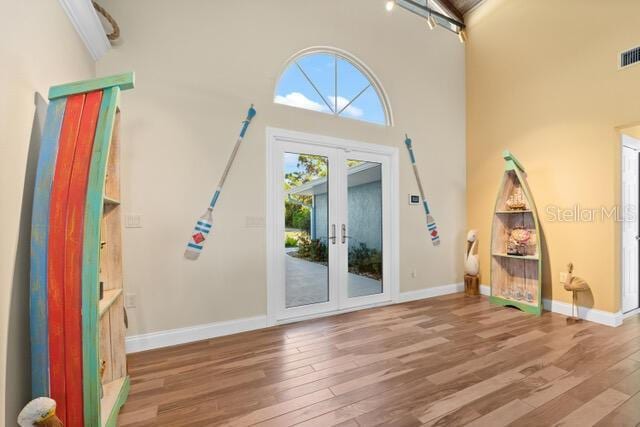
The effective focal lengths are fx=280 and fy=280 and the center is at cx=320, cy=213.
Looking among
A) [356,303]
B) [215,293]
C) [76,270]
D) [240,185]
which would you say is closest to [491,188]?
[356,303]

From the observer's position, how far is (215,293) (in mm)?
2826

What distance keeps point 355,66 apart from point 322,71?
1.72ft

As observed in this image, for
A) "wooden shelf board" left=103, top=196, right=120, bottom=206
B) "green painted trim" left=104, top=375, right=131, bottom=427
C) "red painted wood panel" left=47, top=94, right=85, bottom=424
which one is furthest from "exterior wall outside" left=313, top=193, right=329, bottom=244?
"red painted wood panel" left=47, top=94, right=85, bottom=424

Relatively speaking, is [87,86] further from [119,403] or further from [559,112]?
[559,112]

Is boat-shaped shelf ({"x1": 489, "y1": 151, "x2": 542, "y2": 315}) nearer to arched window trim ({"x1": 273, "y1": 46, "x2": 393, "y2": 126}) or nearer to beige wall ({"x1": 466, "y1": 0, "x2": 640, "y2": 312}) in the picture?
beige wall ({"x1": 466, "y1": 0, "x2": 640, "y2": 312})

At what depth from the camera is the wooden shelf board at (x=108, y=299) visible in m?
1.49

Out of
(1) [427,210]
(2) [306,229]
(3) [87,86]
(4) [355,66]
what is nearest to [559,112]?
(1) [427,210]

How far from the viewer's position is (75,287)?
1223 mm

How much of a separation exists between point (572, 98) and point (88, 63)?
501cm

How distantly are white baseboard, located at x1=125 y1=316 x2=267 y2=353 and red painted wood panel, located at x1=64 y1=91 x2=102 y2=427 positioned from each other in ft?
4.65

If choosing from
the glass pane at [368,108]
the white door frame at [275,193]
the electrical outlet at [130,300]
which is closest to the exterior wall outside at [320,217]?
the white door frame at [275,193]

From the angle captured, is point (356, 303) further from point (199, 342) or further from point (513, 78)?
point (513, 78)

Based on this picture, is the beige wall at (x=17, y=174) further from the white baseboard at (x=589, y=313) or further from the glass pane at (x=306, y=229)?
the white baseboard at (x=589, y=313)

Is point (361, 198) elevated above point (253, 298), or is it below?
above
